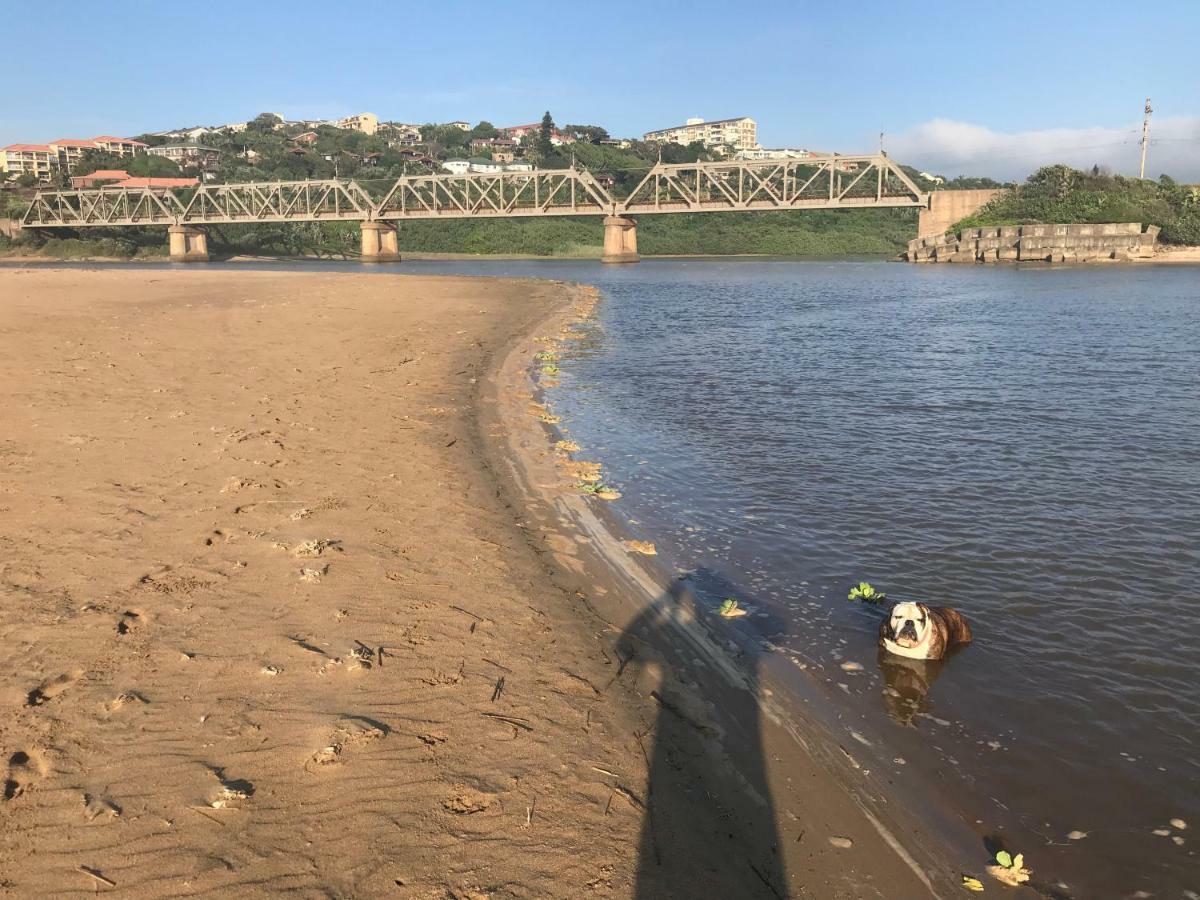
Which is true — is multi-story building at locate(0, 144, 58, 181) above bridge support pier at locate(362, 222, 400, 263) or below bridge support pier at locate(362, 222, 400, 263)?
above

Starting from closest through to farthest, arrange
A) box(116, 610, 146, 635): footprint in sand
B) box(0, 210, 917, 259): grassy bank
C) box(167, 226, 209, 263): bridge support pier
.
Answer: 1. box(116, 610, 146, 635): footprint in sand
2. box(167, 226, 209, 263): bridge support pier
3. box(0, 210, 917, 259): grassy bank

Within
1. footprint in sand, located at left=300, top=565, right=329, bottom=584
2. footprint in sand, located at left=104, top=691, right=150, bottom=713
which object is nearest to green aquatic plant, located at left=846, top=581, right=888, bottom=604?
footprint in sand, located at left=300, top=565, right=329, bottom=584

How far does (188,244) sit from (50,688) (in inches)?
5117

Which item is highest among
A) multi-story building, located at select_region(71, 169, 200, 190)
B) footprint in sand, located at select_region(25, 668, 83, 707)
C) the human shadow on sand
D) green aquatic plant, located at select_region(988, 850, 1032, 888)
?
multi-story building, located at select_region(71, 169, 200, 190)

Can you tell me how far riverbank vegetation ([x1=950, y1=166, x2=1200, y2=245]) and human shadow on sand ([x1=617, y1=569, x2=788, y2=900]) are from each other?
89.3 metres

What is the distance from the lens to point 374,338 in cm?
2247

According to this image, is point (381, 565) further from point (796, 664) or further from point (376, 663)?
point (796, 664)

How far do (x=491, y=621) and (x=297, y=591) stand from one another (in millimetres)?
1687

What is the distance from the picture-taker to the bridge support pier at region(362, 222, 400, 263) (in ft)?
359

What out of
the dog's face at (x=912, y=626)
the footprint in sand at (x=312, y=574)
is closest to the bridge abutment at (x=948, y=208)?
the dog's face at (x=912, y=626)

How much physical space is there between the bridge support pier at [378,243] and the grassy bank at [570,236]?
17238 mm

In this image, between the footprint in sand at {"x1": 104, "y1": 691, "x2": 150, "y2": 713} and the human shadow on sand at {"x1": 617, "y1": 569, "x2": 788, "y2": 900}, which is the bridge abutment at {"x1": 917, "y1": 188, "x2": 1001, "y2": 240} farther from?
the footprint in sand at {"x1": 104, "y1": 691, "x2": 150, "y2": 713}

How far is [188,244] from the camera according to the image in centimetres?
11712

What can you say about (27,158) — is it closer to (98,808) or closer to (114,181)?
(114,181)
